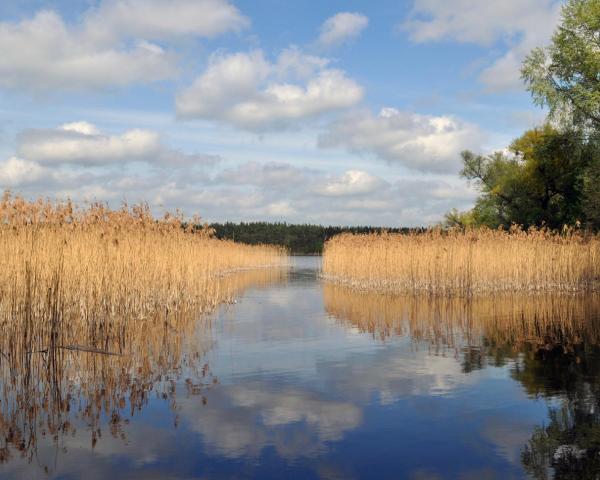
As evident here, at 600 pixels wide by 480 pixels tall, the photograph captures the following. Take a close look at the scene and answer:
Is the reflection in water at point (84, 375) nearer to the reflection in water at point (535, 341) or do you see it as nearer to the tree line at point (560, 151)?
the reflection in water at point (535, 341)

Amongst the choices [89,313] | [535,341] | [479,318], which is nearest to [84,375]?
[89,313]

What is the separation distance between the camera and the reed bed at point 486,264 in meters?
21.5

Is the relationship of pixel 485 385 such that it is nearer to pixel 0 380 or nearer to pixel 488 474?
pixel 488 474

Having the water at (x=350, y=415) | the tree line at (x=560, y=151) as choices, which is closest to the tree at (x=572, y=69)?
the tree line at (x=560, y=151)

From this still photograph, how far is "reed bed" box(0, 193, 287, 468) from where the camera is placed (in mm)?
7078

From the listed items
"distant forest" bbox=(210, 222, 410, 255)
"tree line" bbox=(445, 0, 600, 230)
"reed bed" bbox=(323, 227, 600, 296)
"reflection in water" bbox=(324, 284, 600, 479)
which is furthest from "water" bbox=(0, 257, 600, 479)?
"distant forest" bbox=(210, 222, 410, 255)

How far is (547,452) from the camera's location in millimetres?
5402

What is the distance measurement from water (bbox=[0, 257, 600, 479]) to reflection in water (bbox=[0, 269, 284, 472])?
0.17 ft

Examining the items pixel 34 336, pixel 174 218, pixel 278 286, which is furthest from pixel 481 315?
pixel 278 286

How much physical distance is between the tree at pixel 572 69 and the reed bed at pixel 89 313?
2149cm

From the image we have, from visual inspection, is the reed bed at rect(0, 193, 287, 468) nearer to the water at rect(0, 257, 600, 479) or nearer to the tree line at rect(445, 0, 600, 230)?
the water at rect(0, 257, 600, 479)

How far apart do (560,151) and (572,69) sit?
17.0ft

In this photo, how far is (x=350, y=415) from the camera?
664 centimetres

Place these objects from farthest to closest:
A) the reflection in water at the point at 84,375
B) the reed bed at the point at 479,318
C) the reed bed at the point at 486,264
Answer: the reed bed at the point at 486,264 < the reed bed at the point at 479,318 < the reflection in water at the point at 84,375
